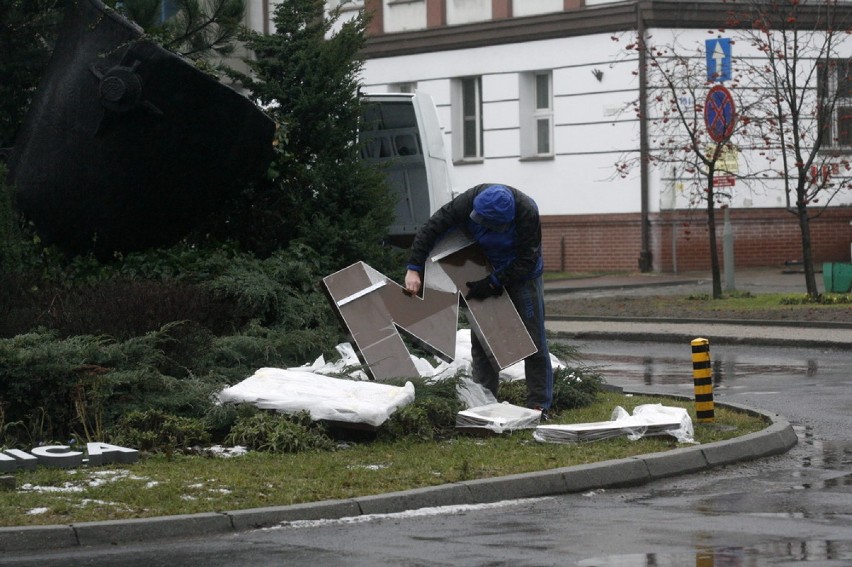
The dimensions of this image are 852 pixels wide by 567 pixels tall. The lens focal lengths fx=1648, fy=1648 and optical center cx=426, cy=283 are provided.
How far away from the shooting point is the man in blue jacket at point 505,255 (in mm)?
11109

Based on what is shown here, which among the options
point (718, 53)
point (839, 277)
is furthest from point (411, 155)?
point (718, 53)

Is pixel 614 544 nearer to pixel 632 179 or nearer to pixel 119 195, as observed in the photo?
pixel 119 195

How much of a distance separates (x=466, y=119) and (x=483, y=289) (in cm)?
2448

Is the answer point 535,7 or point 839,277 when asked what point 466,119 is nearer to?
point 535,7

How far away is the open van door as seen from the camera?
21016 millimetres

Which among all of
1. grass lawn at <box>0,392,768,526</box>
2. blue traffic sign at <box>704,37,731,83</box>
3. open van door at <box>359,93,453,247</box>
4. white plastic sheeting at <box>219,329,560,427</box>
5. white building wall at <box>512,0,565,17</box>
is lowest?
grass lawn at <box>0,392,768,526</box>

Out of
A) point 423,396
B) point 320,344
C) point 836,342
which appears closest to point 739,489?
point 423,396

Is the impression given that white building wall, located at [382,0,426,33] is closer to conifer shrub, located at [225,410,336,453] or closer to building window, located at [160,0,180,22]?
building window, located at [160,0,180,22]

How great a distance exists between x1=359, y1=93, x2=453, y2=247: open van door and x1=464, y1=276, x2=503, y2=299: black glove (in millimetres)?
9479

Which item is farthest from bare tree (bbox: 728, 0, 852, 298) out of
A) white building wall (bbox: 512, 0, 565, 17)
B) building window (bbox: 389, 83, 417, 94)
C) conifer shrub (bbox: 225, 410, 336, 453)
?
conifer shrub (bbox: 225, 410, 336, 453)

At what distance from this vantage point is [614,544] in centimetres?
706

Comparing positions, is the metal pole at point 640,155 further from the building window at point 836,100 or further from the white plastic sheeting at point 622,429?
the white plastic sheeting at point 622,429

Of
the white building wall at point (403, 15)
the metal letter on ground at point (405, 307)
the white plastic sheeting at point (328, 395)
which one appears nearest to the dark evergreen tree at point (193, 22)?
the metal letter on ground at point (405, 307)

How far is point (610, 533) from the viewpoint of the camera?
7.39 metres
